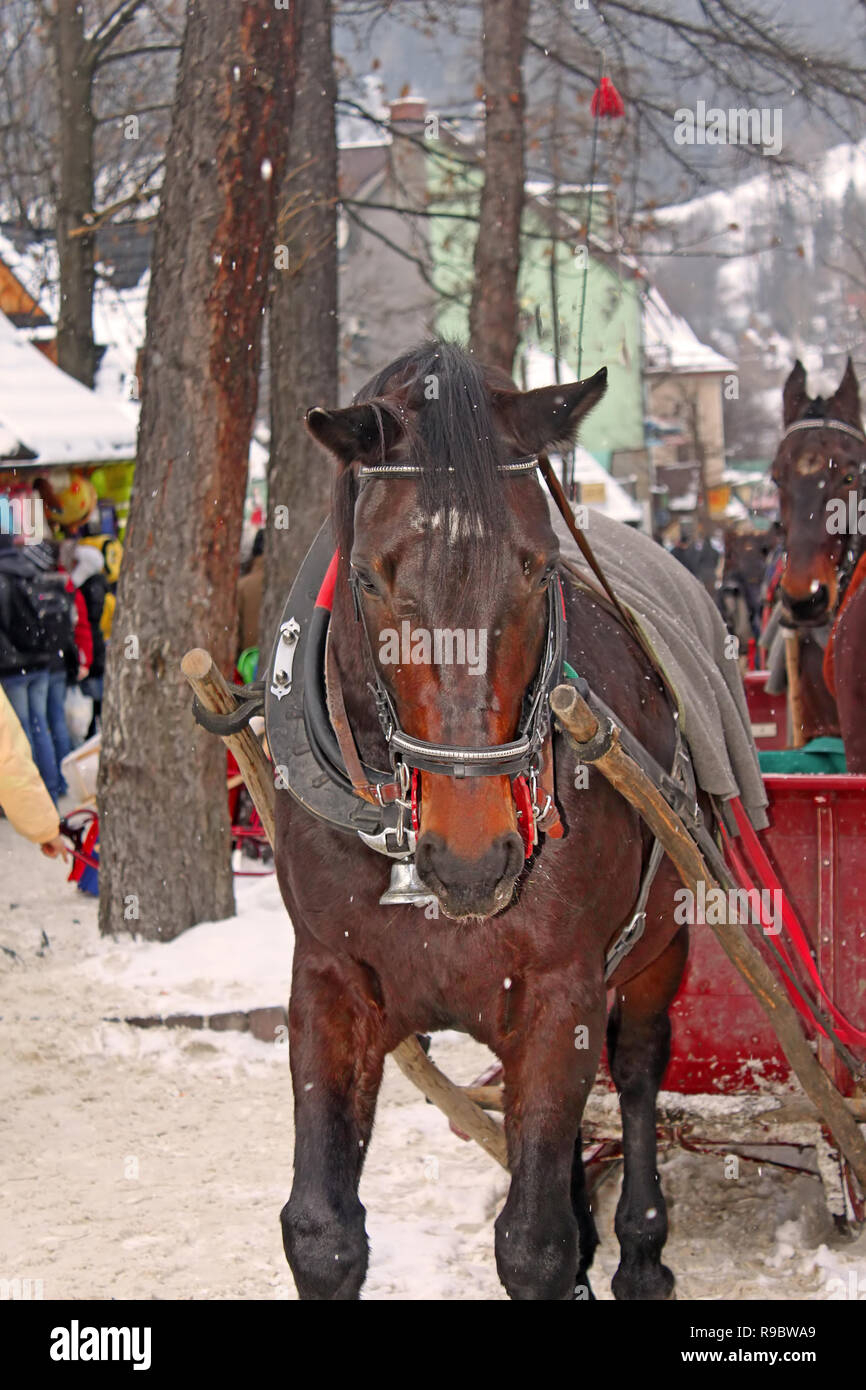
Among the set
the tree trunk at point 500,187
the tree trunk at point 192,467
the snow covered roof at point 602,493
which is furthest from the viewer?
the snow covered roof at point 602,493

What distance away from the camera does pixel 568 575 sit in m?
3.49

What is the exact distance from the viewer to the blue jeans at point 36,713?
996 centimetres

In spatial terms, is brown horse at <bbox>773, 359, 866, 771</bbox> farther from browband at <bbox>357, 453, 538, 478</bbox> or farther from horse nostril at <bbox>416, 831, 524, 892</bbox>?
horse nostril at <bbox>416, 831, 524, 892</bbox>

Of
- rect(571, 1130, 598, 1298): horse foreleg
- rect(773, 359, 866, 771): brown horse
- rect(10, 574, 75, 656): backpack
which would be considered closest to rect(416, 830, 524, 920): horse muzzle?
rect(571, 1130, 598, 1298): horse foreleg

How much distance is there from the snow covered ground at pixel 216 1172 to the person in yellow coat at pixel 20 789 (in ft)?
3.21

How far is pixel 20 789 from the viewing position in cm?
517

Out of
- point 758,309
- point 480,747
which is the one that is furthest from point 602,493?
point 758,309

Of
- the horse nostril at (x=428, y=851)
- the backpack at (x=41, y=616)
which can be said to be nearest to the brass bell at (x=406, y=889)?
the horse nostril at (x=428, y=851)

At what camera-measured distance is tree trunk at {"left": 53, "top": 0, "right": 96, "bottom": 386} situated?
48.6 feet

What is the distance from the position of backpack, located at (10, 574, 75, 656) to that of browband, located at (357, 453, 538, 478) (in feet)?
23.6

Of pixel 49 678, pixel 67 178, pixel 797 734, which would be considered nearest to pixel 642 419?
pixel 67 178

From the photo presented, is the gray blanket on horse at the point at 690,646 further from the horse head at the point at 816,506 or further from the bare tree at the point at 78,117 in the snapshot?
the bare tree at the point at 78,117

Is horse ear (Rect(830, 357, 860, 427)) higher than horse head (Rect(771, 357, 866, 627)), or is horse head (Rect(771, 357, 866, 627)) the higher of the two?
horse ear (Rect(830, 357, 860, 427))

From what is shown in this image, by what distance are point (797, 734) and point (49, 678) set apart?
18.3 feet
